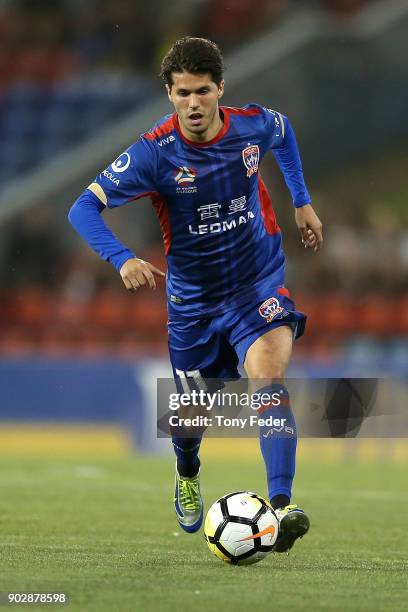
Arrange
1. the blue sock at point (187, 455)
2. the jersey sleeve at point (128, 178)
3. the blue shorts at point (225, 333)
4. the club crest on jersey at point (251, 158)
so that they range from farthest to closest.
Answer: the blue sock at point (187, 455), the club crest on jersey at point (251, 158), the blue shorts at point (225, 333), the jersey sleeve at point (128, 178)

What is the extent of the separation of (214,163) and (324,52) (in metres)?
14.7

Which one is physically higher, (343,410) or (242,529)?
(242,529)

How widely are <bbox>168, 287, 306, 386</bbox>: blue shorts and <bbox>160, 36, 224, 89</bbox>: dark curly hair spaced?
1.13m

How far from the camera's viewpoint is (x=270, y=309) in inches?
260

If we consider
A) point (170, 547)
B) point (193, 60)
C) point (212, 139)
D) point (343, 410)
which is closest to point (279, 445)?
point (170, 547)

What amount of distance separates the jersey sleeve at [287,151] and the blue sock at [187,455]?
141cm

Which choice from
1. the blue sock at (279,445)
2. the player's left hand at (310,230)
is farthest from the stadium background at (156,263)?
the player's left hand at (310,230)

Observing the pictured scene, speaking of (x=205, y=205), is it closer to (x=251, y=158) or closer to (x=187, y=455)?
(x=251, y=158)

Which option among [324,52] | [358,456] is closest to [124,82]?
[324,52]

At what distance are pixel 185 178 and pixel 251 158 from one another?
384mm

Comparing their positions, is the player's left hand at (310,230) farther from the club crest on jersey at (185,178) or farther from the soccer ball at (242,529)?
the soccer ball at (242,529)

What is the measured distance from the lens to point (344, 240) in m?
17.7

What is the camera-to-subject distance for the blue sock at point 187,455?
7234 mm

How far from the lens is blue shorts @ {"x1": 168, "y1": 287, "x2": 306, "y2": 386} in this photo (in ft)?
21.5
